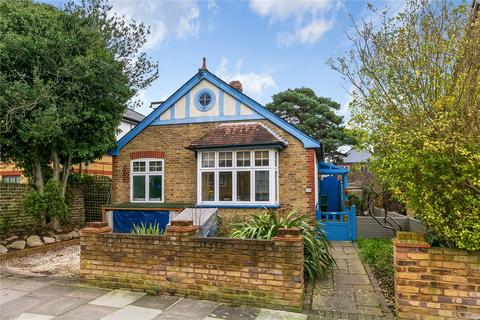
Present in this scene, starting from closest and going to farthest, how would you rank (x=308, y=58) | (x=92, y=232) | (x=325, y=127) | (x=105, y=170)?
(x=92, y=232) < (x=308, y=58) < (x=105, y=170) < (x=325, y=127)

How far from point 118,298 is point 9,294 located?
77.2 inches

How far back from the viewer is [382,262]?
7520mm

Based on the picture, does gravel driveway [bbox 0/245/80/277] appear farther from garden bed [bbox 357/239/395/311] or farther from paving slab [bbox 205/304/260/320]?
garden bed [bbox 357/239/395/311]

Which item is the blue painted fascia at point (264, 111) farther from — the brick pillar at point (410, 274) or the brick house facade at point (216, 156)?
the brick pillar at point (410, 274)

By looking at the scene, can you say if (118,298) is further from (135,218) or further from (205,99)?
(205,99)

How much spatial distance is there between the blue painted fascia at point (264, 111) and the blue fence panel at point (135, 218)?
4.79m

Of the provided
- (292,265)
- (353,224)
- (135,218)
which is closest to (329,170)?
(353,224)

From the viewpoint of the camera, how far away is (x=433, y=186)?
14.3 ft

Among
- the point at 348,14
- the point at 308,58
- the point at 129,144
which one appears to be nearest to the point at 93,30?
the point at 129,144

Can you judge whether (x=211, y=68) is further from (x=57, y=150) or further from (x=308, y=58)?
(x=57, y=150)

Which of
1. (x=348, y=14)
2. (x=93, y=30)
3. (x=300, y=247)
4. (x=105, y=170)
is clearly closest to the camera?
(x=300, y=247)

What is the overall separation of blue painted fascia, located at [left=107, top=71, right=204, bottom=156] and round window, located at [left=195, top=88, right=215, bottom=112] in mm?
424

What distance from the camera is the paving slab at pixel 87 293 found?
17.8 feet

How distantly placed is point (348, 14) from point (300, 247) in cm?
526
